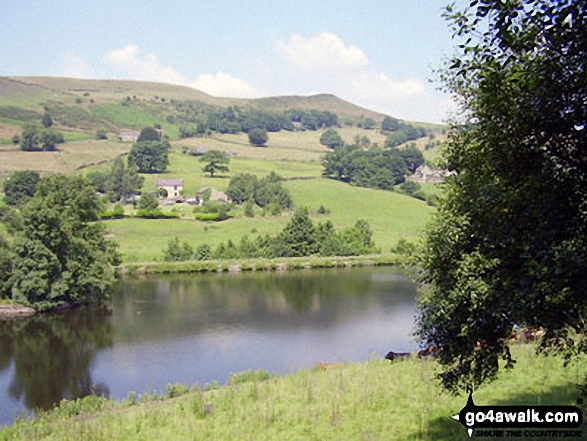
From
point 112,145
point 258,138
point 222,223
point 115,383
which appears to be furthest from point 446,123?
point 258,138

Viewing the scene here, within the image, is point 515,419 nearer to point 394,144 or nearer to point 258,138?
point 258,138

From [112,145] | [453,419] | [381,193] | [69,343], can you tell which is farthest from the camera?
[112,145]

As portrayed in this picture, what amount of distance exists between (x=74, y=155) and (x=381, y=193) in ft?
200

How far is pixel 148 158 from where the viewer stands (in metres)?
112

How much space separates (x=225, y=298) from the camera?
148ft

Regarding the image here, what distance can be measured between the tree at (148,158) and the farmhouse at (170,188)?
1341 cm

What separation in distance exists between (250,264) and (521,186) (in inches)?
2041

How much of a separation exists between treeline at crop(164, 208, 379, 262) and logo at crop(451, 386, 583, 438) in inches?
2009

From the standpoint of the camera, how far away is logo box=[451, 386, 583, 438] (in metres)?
11.0

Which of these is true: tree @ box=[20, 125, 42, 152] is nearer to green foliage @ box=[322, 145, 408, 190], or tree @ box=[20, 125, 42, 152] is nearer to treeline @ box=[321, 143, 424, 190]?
treeline @ box=[321, 143, 424, 190]

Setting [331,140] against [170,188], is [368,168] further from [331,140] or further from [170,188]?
[331,140]

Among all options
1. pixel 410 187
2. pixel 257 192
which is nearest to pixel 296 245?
pixel 257 192

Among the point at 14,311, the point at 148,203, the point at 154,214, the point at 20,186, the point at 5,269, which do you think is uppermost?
the point at 20,186

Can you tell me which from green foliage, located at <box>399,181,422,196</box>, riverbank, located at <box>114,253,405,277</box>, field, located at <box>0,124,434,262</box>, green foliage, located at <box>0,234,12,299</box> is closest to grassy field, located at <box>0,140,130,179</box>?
field, located at <box>0,124,434,262</box>
